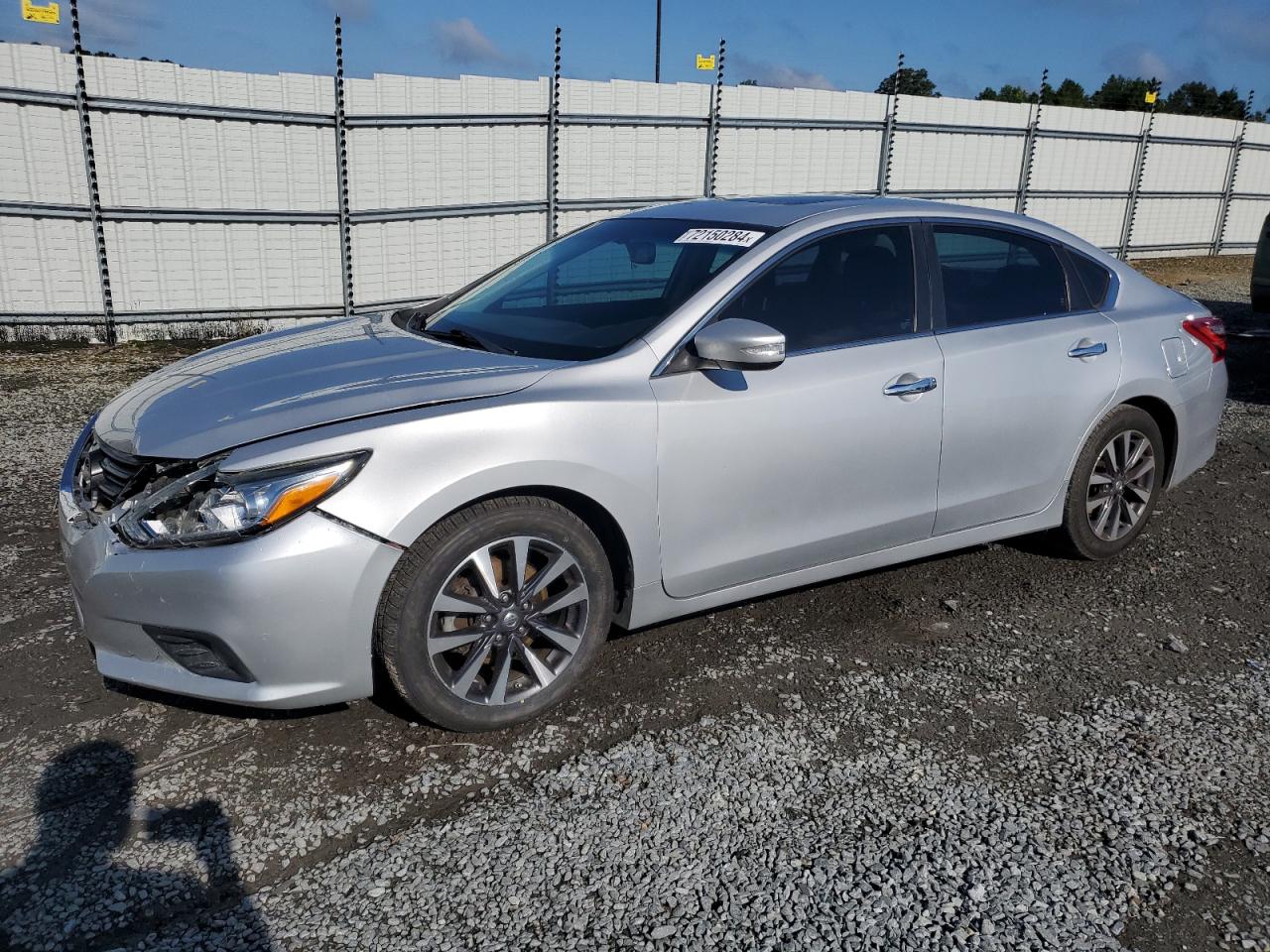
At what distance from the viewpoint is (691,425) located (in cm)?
330

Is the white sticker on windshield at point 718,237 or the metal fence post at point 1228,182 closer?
the white sticker on windshield at point 718,237

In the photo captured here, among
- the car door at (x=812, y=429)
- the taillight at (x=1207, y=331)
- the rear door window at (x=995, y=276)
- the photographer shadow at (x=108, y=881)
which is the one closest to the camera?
the photographer shadow at (x=108, y=881)

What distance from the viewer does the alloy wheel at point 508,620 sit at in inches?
119

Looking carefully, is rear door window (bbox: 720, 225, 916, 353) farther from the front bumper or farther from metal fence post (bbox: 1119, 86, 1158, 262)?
metal fence post (bbox: 1119, 86, 1158, 262)

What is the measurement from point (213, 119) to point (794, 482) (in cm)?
860

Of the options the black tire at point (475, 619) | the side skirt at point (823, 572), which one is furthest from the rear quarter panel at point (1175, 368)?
the black tire at point (475, 619)

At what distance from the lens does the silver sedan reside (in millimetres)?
2807

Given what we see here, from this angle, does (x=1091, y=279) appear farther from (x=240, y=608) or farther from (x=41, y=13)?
(x=41, y=13)

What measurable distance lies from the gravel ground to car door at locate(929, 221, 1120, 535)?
22.2 inches

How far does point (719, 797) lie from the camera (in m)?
2.88

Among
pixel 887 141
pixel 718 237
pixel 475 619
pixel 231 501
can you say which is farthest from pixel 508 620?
pixel 887 141

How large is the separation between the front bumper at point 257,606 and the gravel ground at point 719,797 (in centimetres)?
31

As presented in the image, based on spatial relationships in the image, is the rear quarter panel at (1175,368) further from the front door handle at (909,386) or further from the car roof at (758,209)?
the car roof at (758,209)

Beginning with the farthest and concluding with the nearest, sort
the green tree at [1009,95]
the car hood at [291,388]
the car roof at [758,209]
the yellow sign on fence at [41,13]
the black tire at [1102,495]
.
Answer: the green tree at [1009,95] → the yellow sign on fence at [41,13] → the black tire at [1102,495] → the car roof at [758,209] → the car hood at [291,388]
